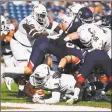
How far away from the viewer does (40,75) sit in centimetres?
879

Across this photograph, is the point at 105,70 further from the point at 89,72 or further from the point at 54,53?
the point at 54,53

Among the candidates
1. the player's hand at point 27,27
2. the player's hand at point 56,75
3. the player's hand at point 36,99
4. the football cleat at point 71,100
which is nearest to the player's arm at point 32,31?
the player's hand at point 27,27

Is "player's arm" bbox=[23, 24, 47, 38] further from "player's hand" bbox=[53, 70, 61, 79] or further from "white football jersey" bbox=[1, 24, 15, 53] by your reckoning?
"player's hand" bbox=[53, 70, 61, 79]

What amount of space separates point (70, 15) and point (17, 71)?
201 centimetres

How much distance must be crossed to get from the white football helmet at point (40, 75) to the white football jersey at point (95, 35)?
2.98ft

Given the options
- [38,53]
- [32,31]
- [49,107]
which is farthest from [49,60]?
[49,107]

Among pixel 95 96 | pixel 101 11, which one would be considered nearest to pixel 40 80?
pixel 95 96

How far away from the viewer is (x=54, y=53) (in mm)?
9555

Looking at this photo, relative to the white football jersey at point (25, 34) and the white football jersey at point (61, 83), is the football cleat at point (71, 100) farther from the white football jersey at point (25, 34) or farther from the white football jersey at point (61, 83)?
the white football jersey at point (25, 34)

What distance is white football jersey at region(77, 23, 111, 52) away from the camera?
30.8ft

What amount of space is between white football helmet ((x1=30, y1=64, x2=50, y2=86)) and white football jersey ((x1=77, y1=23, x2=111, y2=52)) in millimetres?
909

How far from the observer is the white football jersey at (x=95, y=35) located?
9398mm

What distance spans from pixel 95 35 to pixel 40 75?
4.19 feet

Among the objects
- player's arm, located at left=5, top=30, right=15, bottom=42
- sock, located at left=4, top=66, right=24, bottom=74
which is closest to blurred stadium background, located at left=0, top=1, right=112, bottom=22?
player's arm, located at left=5, top=30, right=15, bottom=42
